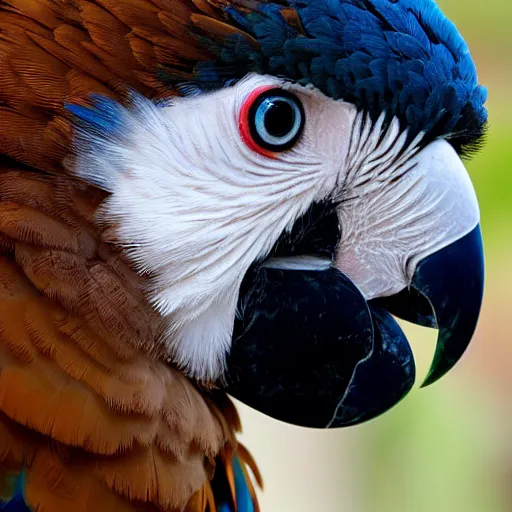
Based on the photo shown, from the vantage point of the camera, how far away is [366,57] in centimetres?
82

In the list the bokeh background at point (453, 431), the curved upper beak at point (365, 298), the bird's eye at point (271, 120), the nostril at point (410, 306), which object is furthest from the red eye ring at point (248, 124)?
the bokeh background at point (453, 431)

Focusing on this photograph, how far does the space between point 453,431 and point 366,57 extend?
157 centimetres

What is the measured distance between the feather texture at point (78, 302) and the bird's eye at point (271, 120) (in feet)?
0.25

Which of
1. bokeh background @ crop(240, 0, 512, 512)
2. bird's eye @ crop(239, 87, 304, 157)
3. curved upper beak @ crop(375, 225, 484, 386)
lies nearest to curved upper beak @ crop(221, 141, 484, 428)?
curved upper beak @ crop(375, 225, 484, 386)

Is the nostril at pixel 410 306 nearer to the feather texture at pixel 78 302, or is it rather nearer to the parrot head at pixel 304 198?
the parrot head at pixel 304 198

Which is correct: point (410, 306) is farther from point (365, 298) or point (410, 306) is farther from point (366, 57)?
point (366, 57)

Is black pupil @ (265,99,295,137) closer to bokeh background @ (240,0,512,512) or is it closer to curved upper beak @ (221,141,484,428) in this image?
Answer: curved upper beak @ (221,141,484,428)

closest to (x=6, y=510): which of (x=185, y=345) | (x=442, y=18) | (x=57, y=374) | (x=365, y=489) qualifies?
(x=57, y=374)

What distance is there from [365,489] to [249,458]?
1.36 meters

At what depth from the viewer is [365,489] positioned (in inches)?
89.4

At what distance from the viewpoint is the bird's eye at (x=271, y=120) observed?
32.3 inches

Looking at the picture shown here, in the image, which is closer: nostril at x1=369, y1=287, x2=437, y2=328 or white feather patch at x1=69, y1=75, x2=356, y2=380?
white feather patch at x1=69, y1=75, x2=356, y2=380

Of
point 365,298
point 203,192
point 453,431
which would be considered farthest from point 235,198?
point 453,431

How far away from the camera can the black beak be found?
2.83 ft
